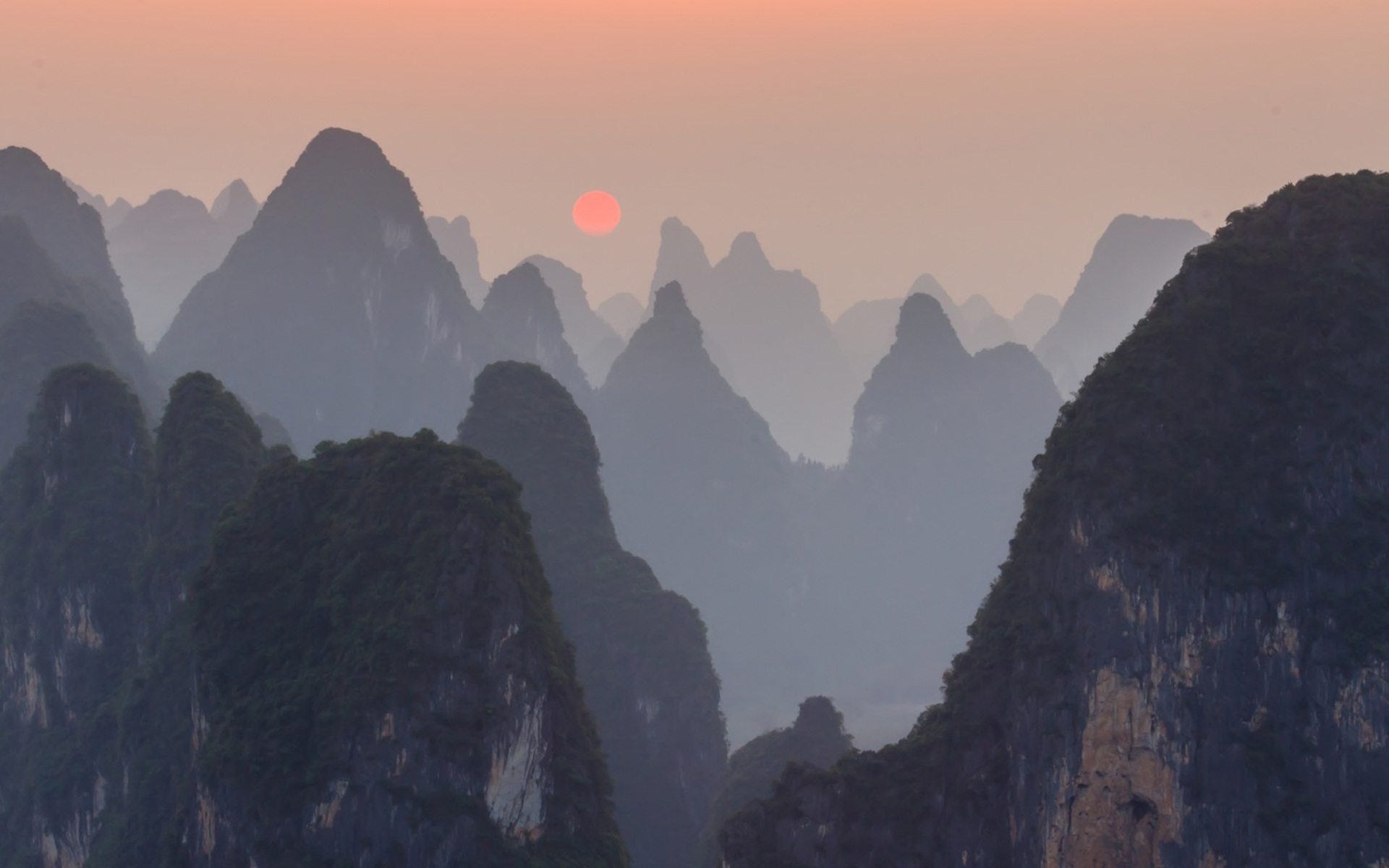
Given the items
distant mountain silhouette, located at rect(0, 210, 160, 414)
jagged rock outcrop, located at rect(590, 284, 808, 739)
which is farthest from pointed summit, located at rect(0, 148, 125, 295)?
jagged rock outcrop, located at rect(590, 284, 808, 739)

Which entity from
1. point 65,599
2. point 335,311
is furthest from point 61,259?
point 65,599

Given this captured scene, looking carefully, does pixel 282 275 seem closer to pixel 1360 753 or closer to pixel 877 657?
pixel 877 657

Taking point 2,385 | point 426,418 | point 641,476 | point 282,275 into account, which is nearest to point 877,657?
point 641,476

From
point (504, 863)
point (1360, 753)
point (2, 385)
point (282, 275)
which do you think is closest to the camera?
point (1360, 753)

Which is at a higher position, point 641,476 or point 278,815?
point 641,476

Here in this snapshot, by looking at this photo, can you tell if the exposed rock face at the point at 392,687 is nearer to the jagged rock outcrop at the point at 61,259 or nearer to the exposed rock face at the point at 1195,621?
the exposed rock face at the point at 1195,621

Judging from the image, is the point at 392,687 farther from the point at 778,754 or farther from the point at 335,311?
the point at 335,311

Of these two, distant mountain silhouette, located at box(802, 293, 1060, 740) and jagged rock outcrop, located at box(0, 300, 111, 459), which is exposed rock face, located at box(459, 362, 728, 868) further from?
distant mountain silhouette, located at box(802, 293, 1060, 740)

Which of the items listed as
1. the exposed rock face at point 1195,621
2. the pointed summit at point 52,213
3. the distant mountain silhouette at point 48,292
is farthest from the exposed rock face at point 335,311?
the exposed rock face at point 1195,621
